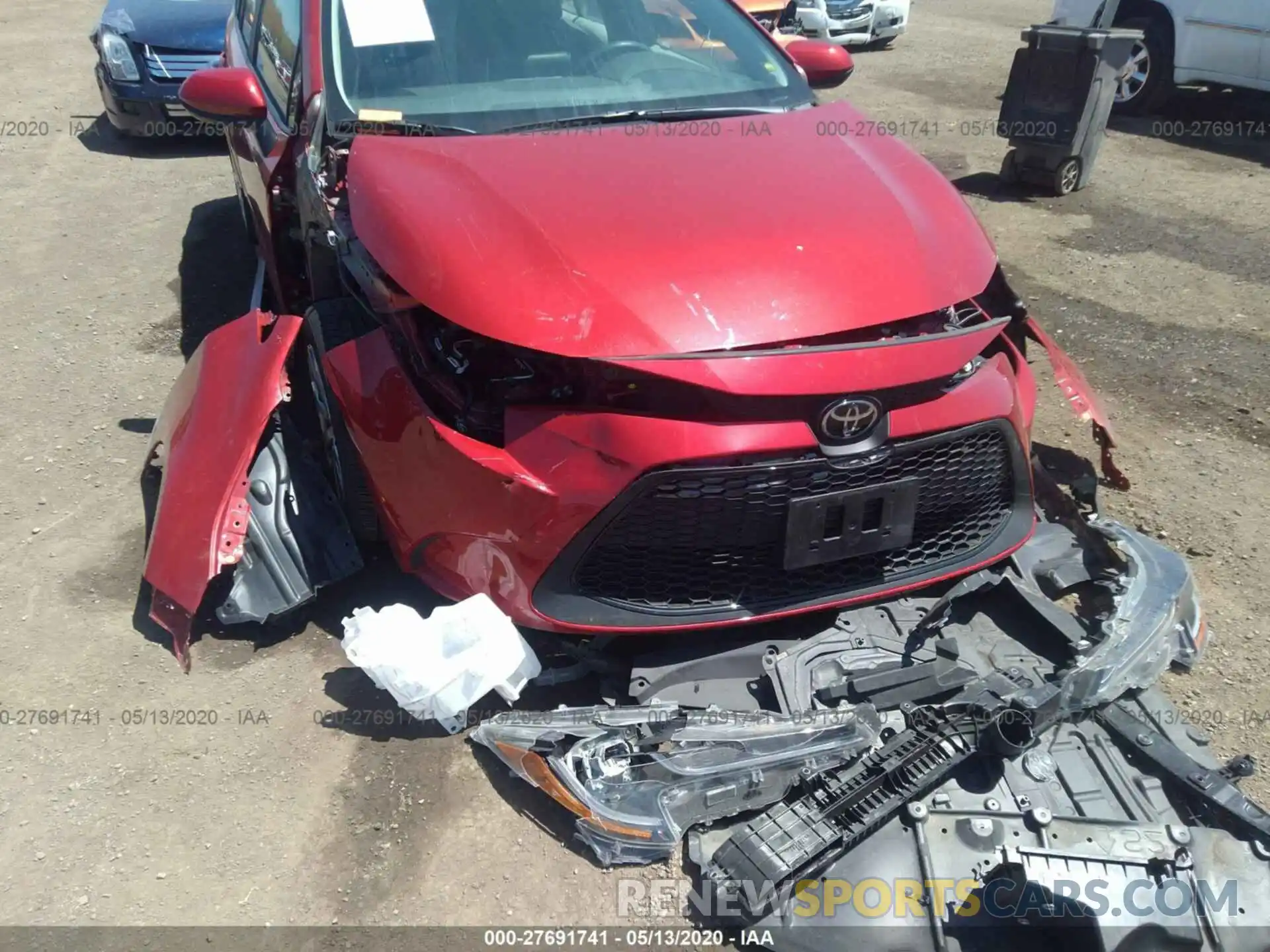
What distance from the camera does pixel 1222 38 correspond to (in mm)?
8547

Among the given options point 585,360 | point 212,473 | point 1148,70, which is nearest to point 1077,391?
point 585,360

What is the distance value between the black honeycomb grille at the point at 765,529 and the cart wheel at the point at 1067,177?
17.5 feet

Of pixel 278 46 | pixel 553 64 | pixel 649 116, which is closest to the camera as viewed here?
pixel 649 116

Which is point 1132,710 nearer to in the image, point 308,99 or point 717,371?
point 717,371

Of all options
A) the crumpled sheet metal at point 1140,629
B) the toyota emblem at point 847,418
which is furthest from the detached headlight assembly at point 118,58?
the crumpled sheet metal at point 1140,629

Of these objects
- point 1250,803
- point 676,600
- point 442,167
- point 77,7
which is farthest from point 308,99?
point 77,7

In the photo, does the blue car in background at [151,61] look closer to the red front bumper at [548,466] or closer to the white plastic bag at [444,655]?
the red front bumper at [548,466]

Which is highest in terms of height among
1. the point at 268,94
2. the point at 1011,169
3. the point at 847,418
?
the point at 268,94

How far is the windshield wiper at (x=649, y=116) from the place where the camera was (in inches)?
123

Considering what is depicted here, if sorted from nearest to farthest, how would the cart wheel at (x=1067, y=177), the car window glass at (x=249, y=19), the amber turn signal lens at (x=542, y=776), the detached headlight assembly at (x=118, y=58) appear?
the amber turn signal lens at (x=542, y=776), the car window glass at (x=249, y=19), the cart wheel at (x=1067, y=177), the detached headlight assembly at (x=118, y=58)

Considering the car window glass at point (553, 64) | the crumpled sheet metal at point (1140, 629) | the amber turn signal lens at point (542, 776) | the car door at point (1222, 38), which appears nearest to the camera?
the amber turn signal lens at point (542, 776)

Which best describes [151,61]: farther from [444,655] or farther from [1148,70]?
[1148,70]

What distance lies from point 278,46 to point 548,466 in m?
2.50

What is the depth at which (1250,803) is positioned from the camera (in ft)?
7.45
